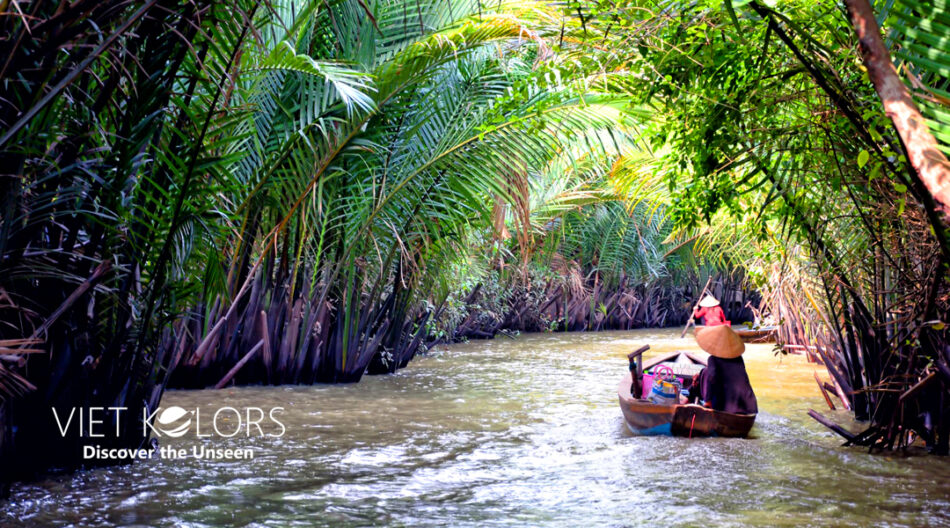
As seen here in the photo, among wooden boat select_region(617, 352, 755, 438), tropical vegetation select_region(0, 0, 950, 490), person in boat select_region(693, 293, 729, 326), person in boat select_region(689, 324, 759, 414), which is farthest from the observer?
person in boat select_region(693, 293, 729, 326)

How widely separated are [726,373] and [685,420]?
2.15 ft

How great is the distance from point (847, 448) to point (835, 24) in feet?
12.8

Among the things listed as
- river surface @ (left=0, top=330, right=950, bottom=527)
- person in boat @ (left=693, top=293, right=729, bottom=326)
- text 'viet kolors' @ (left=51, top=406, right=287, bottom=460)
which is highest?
person in boat @ (left=693, top=293, right=729, bottom=326)

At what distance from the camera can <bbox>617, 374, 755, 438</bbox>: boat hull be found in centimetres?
794

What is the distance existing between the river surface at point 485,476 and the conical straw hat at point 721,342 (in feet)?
2.70

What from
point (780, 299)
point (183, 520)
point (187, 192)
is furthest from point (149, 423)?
point (780, 299)

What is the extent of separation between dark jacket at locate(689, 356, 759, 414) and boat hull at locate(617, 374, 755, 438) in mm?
193

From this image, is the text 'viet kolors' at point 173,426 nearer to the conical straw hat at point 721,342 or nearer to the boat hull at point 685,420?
the boat hull at point 685,420

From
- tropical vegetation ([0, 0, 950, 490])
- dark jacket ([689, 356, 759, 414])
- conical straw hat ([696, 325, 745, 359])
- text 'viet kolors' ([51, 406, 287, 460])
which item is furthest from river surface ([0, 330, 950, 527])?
conical straw hat ([696, 325, 745, 359])

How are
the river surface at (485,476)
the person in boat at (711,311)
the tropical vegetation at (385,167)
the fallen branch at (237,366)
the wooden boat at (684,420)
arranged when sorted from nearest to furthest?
the tropical vegetation at (385,167)
the river surface at (485,476)
the wooden boat at (684,420)
the fallen branch at (237,366)
the person in boat at (711,311)

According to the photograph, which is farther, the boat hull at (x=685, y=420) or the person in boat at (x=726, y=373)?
the person in boat at (x=726, y=373)

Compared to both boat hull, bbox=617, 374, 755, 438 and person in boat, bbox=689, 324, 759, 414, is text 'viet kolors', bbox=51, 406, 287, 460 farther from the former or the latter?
person in boat, bbox=689, 324, 759, 414

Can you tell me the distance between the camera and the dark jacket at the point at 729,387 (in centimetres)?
820

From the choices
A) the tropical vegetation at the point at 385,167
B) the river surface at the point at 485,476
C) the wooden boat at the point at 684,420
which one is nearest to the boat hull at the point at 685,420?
the wooden boat at the point at 684,420
